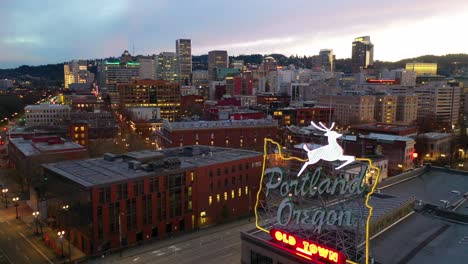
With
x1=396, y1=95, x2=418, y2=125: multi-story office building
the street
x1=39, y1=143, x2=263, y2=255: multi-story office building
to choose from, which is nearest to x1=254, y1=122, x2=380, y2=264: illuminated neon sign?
x1=39, y1=143, x2=263, y2=255: multi-story office building

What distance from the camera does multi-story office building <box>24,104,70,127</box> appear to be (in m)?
165

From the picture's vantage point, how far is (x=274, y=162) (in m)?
38.3

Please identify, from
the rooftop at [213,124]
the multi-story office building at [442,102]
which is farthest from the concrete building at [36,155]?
the multi-story office building at [442,102]

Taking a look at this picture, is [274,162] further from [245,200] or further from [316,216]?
[245,200]

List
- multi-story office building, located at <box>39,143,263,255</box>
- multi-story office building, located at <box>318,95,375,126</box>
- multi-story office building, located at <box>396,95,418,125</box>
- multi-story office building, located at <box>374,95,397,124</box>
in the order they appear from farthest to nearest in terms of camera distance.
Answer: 1. multi-story office building, located at <box>396,95,418,125</box>
2. multi-story office building, located at <box>374,95,397,124</box>
3. multi-story office building, located at <box>318,95,375,126</box>
4. multi-story office building, located at <box>39,143,263,255</box>

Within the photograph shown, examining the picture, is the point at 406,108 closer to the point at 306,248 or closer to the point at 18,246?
the point at 306,248

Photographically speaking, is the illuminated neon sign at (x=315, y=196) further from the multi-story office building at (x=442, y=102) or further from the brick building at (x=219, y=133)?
the multi-story office building at (x=442, y=102)

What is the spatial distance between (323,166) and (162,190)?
105 feet

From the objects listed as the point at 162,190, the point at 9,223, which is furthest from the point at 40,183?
the point at 162,190

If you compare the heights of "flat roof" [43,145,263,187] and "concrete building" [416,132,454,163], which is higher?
"flat roof" [43,145,263,187]

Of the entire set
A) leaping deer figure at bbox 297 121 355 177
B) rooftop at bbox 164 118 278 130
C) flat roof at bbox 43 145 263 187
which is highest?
leaping deer figure at bbox 297 121 355 177

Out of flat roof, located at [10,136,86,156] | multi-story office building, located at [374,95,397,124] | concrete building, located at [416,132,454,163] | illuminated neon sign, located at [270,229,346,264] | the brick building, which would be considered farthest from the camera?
multi-story office building, located at [374,95,397,124]

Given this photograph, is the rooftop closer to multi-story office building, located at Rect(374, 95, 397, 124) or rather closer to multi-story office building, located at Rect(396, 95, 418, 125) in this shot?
multi-story office building, located at Rect(374, 95, 397, 124)

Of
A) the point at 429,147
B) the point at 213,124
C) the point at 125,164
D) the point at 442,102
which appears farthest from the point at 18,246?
the point at 442,102
